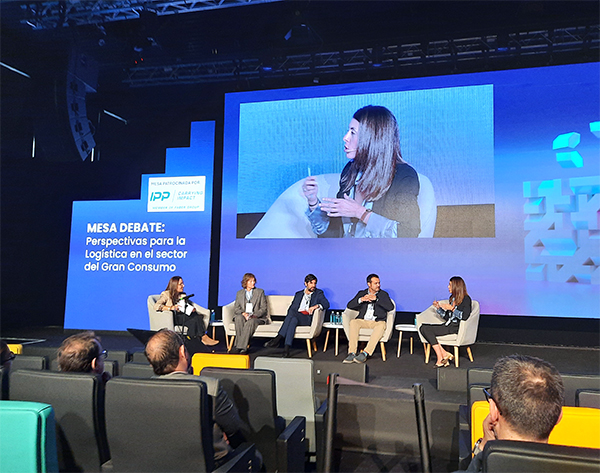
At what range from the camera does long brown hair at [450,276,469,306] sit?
198 inches

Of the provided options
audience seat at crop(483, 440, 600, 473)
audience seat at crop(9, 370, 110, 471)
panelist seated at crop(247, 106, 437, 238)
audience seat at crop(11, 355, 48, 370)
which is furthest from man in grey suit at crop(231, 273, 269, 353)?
audience seat at crop(483, 440, 600, 473)

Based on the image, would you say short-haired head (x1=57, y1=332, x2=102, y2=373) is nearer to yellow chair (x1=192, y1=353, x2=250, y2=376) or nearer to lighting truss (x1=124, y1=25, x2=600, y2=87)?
yellow chair (x1=192, y1=353, x2=250, y2=376)

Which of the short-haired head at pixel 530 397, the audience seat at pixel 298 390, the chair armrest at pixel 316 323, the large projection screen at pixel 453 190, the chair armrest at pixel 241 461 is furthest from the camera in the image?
the large projection screen at pixel 453 190

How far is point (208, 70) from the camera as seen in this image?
709cm

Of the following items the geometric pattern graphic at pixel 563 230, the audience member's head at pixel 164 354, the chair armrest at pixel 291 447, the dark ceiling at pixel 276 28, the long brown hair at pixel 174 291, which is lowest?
the chair armrest at pixel 291 447

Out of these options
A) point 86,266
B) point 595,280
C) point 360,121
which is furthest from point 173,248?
point 595,280

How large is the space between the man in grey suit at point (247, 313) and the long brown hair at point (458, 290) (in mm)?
2329

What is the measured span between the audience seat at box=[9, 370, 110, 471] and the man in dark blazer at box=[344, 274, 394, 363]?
348cm

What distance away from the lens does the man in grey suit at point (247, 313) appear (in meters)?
5.49

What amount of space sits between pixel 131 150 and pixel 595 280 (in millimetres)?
7116

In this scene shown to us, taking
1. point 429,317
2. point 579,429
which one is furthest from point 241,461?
point 429,317

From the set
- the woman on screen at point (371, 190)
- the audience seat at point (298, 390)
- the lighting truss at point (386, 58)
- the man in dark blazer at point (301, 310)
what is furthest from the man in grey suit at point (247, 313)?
the lighting truss at point (386, 58)

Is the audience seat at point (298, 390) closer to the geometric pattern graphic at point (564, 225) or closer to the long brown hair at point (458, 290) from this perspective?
the long brown hair at point (458, 290)

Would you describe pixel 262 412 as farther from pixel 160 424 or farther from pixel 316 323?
pixel 316 323
